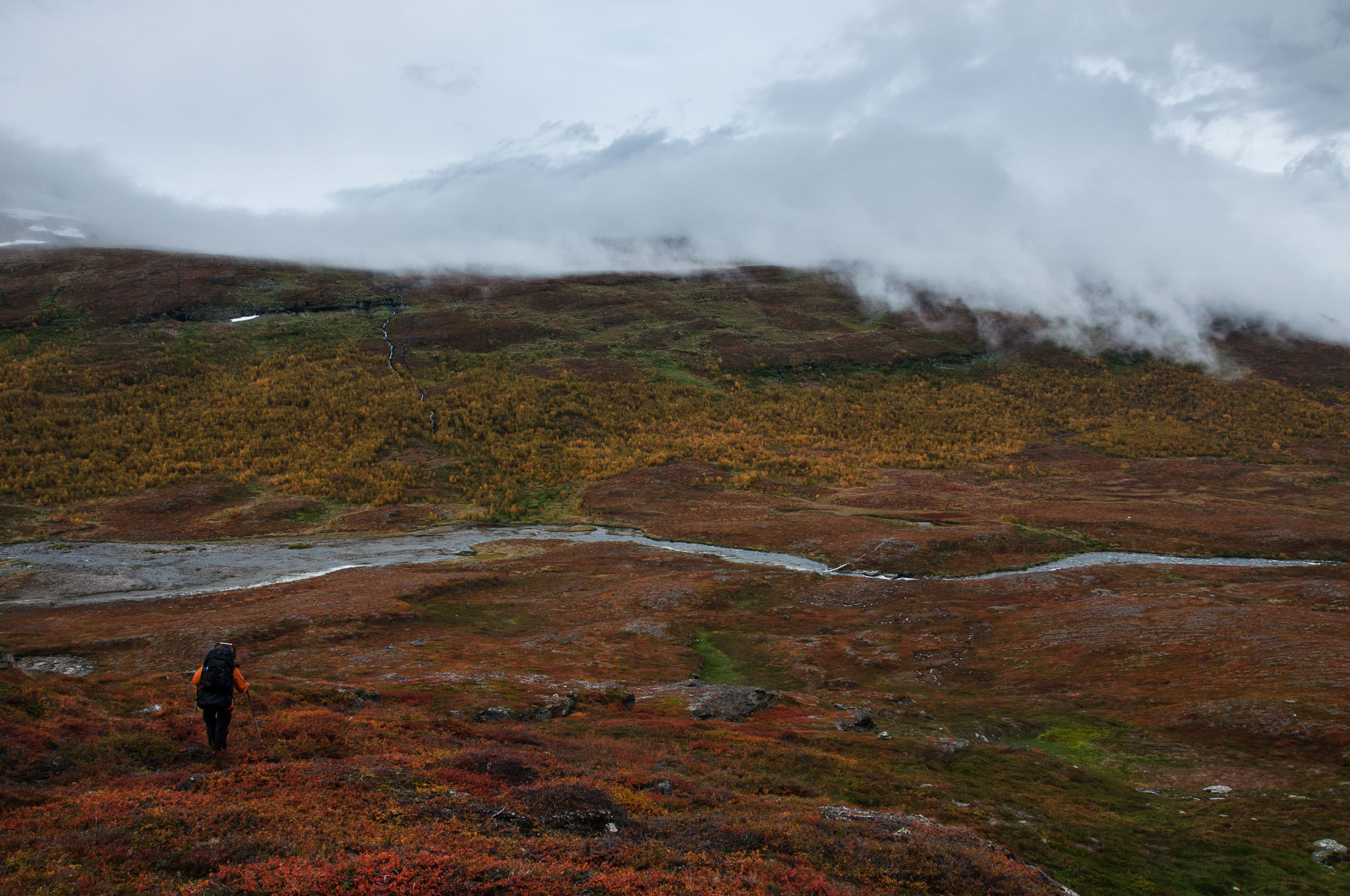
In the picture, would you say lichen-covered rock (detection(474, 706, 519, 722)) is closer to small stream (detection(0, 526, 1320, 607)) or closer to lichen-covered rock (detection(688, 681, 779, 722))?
lichen-covered rock (detection(688, 681, 779, 722))

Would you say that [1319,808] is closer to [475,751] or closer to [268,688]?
[475,751]

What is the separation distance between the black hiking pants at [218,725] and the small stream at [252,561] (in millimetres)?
56435

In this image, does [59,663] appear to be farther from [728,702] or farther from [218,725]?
[728,702]

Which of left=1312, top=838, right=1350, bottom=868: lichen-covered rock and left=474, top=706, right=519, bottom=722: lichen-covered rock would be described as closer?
left=1312, top=838, right=1350, bottom=868: lichen-covered rock

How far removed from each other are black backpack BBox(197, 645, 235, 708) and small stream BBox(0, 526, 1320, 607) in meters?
56.6

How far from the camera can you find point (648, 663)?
4931 centimetres

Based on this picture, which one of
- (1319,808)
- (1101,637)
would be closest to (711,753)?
(1319,808)

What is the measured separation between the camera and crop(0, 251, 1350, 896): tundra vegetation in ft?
54.3

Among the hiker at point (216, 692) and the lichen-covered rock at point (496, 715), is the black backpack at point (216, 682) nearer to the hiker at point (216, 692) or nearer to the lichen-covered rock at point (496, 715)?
the hiker at point (216, 692)

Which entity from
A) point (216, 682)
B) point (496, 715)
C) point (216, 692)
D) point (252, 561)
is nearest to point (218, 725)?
point (216, 692)

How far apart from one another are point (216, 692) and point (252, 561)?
71.3 meters

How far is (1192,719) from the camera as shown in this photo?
36031 mm

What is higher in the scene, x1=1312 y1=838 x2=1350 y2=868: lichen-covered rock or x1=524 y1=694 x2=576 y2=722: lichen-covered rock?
x1=1312 y1=838 x2=1350 y2=868: lichen-covered rock

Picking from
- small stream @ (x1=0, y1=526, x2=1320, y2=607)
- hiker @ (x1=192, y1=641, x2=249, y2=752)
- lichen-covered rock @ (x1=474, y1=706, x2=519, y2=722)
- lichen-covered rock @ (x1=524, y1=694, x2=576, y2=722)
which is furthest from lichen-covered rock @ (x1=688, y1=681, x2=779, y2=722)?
small stream @ (x1=0, y1=526, x2=1320, y2=607)
